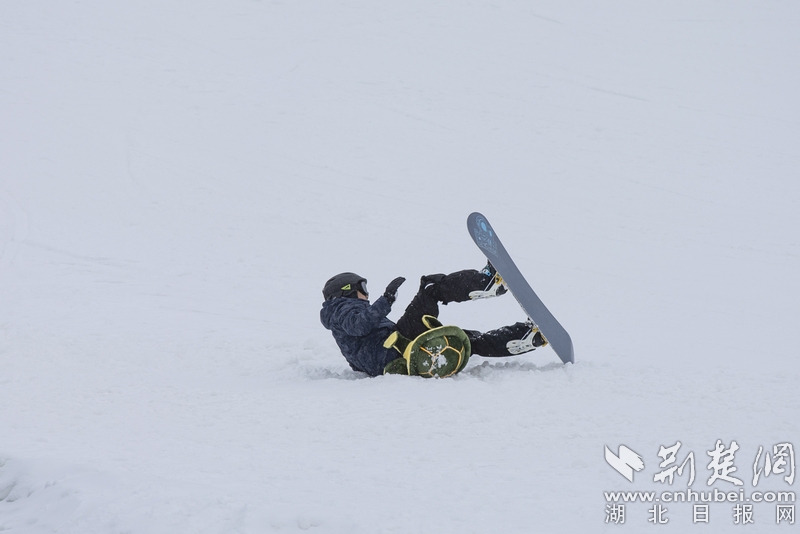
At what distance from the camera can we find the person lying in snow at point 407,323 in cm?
523

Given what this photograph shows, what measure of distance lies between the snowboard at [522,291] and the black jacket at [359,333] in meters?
0.86

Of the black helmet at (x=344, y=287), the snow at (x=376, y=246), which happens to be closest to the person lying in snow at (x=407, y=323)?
the black helmet at (x=344, y=287)

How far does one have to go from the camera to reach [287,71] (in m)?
16.4

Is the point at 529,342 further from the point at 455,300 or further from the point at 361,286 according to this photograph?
the point at 361,286

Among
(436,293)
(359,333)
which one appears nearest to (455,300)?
(436,293)

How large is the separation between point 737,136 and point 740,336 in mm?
7446

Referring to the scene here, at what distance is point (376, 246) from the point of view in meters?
10.4

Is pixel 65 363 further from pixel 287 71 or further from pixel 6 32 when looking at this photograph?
pixel 6 32

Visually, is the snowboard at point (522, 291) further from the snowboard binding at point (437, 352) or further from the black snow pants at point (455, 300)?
the snowboard binding at point (437, 352)

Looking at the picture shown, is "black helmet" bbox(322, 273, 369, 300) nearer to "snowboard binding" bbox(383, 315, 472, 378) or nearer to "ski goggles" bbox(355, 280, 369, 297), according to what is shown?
"ski goggles" bbox(355, 280, 369, 297)

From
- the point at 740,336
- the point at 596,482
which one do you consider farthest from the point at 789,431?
the point at 740,336

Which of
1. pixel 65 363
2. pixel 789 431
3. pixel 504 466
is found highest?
pixel 789 431

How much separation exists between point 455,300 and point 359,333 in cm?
70

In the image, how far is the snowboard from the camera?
5.23 m
